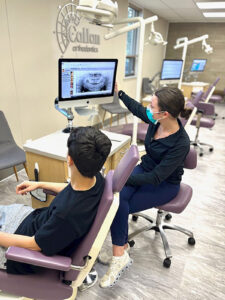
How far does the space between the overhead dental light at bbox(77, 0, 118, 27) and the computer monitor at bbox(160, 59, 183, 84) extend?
257 cm

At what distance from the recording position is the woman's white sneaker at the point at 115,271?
4.44ft

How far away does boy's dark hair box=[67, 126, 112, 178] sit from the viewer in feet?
2.65

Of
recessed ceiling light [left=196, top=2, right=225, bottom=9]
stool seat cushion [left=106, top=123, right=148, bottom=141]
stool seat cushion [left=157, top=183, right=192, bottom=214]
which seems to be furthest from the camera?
recessed ceiling light [left=196, top=2, right=225, bottom=9]

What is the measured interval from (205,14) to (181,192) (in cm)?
568

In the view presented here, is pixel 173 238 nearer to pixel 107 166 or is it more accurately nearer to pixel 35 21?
pixel 107 166

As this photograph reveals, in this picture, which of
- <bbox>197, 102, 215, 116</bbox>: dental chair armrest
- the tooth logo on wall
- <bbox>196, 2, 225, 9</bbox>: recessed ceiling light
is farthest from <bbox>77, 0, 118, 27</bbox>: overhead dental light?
<bbox>196, 2, 225, 9</bbox>: recessed ceiling light

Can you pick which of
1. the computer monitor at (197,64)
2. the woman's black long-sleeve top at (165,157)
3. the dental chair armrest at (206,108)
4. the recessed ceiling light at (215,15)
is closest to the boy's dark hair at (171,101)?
the woman's black long-sleeve top at (165,157)

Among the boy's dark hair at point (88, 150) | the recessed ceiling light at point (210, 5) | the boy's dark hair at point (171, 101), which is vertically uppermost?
the recessed ceiling light at point (210, 5)

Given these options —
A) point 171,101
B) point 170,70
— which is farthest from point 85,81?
point 170,70

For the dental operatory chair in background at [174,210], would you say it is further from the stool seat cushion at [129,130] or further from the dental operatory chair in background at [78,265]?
the stool seat cushion at [129,130]

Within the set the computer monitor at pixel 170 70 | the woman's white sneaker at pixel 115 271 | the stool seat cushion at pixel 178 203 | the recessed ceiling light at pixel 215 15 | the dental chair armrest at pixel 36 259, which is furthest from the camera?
the recessed ceiling light at pixel 215 15

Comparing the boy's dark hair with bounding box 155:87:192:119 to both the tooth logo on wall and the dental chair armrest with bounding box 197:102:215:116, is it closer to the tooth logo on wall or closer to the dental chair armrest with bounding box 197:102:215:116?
the tooth logo on wall

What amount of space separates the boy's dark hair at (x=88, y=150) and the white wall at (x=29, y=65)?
195 cm

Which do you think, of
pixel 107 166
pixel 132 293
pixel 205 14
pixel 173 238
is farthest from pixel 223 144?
pixel 205 14
